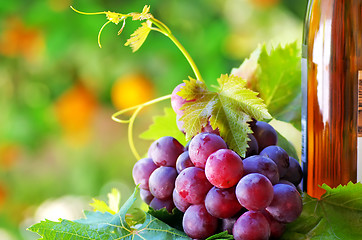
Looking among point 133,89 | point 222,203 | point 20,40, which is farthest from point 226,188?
point 20,40

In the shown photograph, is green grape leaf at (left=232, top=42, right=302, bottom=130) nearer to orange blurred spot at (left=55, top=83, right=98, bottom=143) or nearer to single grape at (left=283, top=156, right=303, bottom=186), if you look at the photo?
single grape at (left=283, top=156, right=303, bottom=186)

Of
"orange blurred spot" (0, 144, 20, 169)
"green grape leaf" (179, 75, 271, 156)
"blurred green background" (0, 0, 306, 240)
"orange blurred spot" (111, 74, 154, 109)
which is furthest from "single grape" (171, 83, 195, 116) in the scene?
"orange blurred spot" (0, 144, 20, 169)

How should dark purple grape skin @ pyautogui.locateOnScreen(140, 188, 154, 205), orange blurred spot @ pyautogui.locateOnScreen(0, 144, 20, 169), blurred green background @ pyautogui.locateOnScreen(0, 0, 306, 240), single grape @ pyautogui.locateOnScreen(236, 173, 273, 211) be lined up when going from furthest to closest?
orange blurred spot @ pyautogui.locateOnScreen(0, 144, 20, 169), blurred green background @ pyautogui.locateOnScreen(0, 0, 306, 240), dark purple grape skin @ pyautogui.locateOnScreen(140, 188, 154, 205), single grape @ pyautogui.locateOnScreen(236, 173, 273, 211)

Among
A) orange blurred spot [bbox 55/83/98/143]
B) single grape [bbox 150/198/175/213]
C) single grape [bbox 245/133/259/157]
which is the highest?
orange blurred spot [bbox 55/83/98/143]

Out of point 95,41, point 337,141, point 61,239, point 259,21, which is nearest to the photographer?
point 61,239

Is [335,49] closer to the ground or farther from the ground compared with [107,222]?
farther from the ground

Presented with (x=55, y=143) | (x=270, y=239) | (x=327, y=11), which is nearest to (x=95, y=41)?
(x=55, y=143)

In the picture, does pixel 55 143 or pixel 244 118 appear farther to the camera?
pixel 55 143

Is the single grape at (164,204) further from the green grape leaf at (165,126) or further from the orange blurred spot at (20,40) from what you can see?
the orange blurred spot at (20,40)

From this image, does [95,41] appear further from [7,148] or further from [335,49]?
[335,49]
